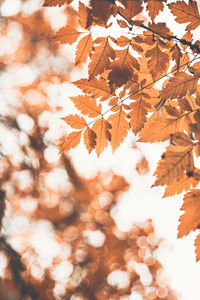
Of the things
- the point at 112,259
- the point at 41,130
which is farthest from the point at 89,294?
the point at 41,130

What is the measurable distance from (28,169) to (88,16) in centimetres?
377

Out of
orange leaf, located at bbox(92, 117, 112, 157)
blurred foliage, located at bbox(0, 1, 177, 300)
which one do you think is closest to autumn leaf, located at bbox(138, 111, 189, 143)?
orange leaf, located at bbox(92, 117, 112, 157)

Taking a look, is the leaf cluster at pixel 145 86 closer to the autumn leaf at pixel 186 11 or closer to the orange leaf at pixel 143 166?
the autumn leaf at pixel 186 11

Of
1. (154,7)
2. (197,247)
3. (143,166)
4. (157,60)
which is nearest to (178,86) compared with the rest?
(157,60)

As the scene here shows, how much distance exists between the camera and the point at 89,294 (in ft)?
13.7

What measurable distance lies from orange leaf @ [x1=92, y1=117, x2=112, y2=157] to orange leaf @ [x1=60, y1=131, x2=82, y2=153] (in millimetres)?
56

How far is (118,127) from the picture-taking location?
608 mm

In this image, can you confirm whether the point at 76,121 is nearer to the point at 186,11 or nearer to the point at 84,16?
the point at 84,16

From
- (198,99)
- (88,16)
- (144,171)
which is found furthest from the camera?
(144,171)

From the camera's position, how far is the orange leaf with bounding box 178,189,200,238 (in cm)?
44

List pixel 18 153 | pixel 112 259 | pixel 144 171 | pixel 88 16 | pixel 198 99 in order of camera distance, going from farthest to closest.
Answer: pixel 112 259
pixel 144 171
pixel 18 153
pixel 198 99
pixel 88 16

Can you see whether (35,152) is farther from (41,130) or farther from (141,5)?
(141,5)

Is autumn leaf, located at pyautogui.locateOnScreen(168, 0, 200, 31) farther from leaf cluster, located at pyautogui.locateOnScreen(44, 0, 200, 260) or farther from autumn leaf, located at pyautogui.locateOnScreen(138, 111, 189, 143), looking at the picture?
autumn leaf, located at pyautogui.locateOnScreen(138, 111, 189, 143)

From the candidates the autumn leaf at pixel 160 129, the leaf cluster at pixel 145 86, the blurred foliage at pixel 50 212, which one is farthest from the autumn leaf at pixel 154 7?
the blurred foliage at pixel 50 212
